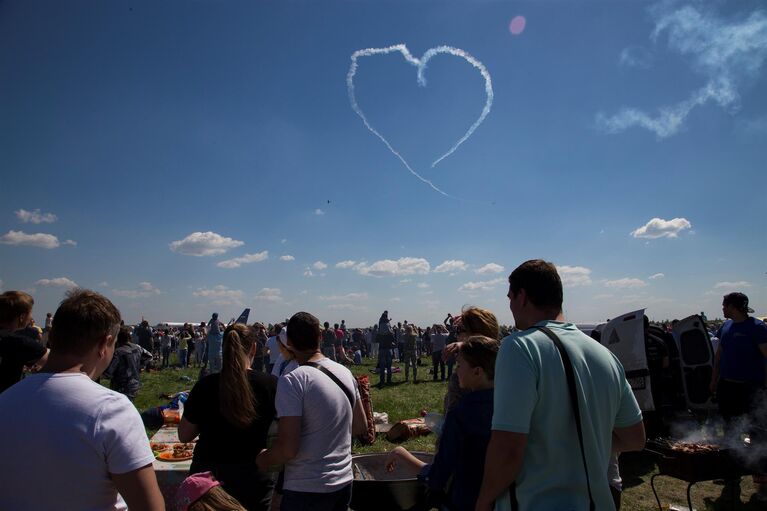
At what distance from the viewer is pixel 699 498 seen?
5.59 meters

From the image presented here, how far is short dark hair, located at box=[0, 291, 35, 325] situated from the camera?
3753 mm

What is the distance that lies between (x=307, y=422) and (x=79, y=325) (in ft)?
4.78

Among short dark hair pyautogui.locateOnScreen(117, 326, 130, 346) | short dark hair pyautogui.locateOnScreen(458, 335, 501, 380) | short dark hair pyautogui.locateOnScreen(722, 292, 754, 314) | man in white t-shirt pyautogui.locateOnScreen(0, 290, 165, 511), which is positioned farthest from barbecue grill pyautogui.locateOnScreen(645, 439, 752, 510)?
short dark hair pyautogui.locateOnScreen(117, 326, 130, 346)

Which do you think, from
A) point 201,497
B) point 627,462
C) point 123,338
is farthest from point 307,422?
point 627,462

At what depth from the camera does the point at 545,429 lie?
1880 millimetres

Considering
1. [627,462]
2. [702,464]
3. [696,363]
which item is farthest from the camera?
[696,363]

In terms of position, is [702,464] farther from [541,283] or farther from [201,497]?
[201,497]

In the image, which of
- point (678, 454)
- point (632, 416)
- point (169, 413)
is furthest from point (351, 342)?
point (632, 416)

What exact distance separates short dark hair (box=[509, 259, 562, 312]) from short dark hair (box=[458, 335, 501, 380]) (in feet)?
1.68

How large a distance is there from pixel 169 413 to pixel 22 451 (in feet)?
16.6

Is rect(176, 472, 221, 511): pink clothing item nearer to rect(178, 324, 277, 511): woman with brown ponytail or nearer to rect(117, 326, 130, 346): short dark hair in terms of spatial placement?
rect(178, 324, 277, 511): woman with brown ponytail

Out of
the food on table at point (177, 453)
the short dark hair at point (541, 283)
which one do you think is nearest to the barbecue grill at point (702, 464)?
the short dark hair at point (541, 283)

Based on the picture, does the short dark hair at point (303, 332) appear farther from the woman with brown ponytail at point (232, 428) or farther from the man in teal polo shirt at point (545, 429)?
the man in teal polo shirt at point (545, 429)

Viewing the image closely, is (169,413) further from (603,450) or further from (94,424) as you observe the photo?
(603,450)
